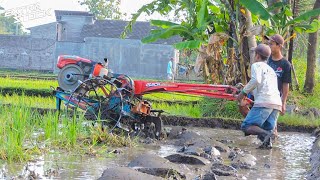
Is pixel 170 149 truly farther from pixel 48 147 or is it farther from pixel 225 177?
pixel 225 177

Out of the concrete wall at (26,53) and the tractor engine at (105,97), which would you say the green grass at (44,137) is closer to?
the tractor engine at (105,97)

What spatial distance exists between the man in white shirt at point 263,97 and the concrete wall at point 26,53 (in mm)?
38445

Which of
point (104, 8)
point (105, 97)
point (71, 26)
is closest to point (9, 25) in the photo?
point (104, 8)

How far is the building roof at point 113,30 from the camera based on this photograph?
42872 millimetres

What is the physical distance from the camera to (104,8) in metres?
68.3

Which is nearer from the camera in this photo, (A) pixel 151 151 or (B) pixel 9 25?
(A) pixel 151 151

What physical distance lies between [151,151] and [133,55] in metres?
34.0

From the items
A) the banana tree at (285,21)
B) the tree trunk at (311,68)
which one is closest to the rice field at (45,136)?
the banana tree at (285,21)

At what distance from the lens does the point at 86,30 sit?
43.8 m

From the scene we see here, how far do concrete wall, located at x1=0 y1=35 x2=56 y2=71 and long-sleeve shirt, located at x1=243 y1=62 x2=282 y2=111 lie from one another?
3851cm

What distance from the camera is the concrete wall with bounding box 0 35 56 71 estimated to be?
46.1 meters

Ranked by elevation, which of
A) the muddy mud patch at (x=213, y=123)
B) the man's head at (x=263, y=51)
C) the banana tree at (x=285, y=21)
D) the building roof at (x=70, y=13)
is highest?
the building roof at (x=70, y=13)

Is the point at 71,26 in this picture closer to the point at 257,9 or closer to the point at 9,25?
the point at 257,9

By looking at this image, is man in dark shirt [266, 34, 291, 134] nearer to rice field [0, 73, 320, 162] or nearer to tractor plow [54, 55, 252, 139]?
tractor plow [54, 55, 252, 139]
